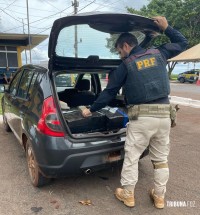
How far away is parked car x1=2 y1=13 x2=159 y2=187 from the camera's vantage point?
2.61m

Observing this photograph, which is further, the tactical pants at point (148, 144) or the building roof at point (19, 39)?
the building roof at point (19, 39)

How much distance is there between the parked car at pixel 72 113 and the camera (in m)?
2.61

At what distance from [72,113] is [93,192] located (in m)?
1.07

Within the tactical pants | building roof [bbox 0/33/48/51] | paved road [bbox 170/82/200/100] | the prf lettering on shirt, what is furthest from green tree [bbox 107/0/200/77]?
the tactical pants

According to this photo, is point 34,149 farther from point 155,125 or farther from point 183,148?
point 183,148

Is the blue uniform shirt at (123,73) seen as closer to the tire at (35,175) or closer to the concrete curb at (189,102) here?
the tire at (35,175)

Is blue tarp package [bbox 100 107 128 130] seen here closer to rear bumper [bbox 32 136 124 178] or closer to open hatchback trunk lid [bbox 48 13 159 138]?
open hatchback trunk lid [bbox 48 13 159 138]

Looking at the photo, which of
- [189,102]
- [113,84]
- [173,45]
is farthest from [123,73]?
[189,102]

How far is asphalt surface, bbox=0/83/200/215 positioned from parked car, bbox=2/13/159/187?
0.25 metres

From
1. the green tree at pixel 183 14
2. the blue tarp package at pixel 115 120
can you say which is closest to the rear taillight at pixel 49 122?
the blue tarp package at pixel 115 120

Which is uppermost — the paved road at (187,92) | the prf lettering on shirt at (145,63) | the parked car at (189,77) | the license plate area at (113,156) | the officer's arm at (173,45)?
the officer's arm at (173,45)

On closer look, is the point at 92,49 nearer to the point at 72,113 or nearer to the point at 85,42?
the point at 85,42

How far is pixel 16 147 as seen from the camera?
14.7ft

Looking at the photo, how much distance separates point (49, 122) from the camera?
8.60ft
